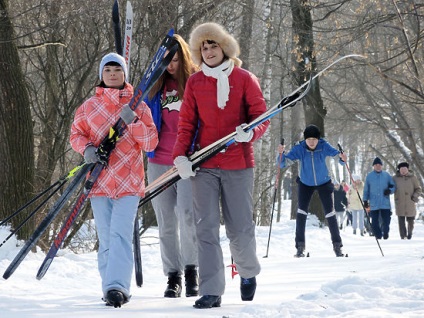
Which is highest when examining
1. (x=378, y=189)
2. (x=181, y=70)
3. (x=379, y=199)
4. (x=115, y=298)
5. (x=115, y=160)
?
(x=181, y=70)

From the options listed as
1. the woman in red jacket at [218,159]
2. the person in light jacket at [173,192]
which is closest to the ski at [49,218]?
the person in light jacket at [173,192]

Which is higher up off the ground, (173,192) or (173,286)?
(173,192)

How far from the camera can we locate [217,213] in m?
5.16

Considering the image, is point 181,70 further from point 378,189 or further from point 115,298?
point 378,189

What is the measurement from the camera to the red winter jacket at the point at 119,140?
17.2ft

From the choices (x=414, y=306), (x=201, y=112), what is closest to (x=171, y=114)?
(x=201, y=112)

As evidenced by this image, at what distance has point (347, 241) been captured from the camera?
53.1 ft

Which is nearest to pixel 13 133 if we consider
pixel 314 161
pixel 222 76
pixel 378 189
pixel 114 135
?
pixel 114 135

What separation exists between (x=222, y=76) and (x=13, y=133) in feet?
14.6

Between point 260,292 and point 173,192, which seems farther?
point 260,292

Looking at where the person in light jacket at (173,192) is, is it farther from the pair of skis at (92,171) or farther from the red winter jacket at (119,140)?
the red winter jacket at (119,140)

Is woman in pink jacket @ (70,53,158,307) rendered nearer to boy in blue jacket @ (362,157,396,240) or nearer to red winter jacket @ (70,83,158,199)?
red winter jacket @ (70,83,158,199)

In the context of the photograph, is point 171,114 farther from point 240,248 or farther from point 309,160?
point 309,160

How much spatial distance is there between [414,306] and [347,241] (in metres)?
11.5
